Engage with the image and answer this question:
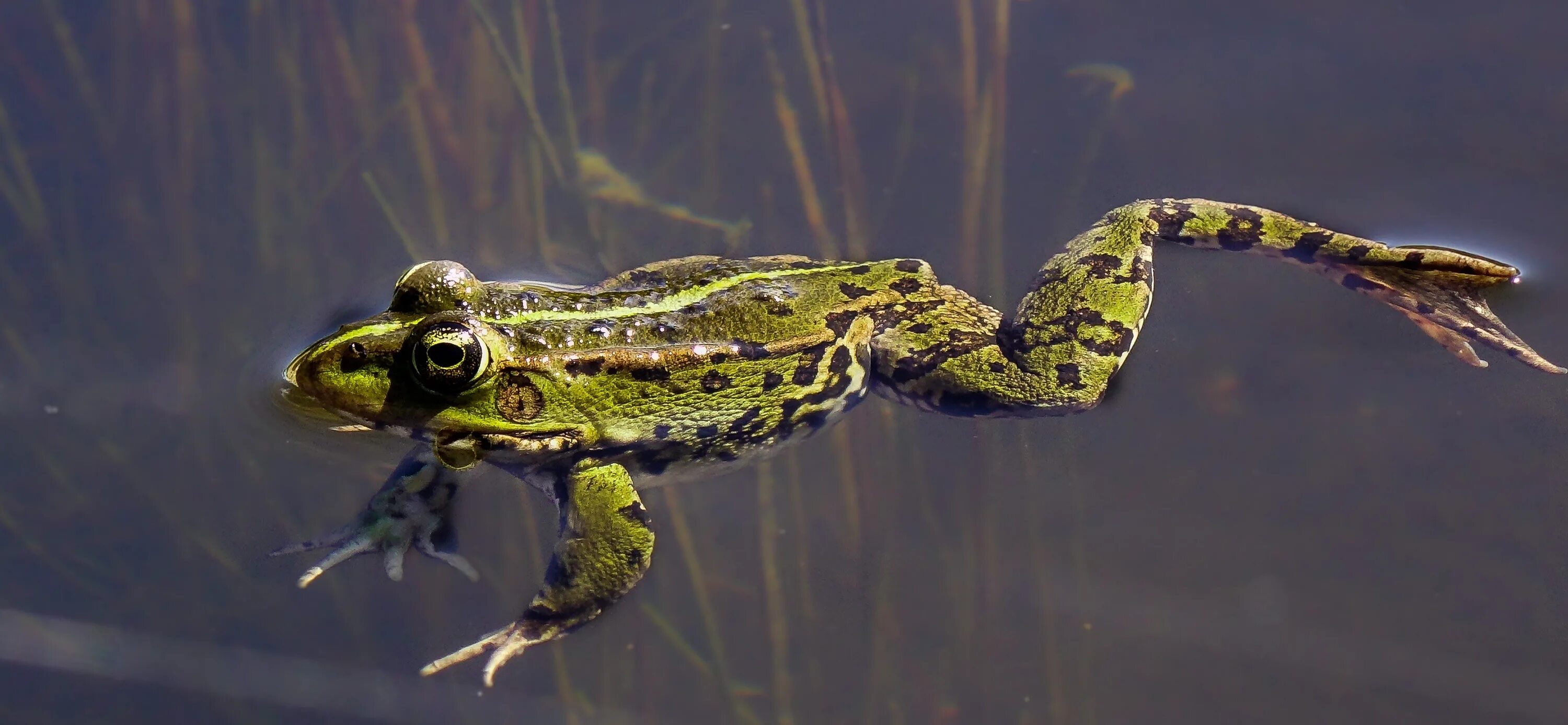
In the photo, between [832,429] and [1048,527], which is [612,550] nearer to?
[832,429]

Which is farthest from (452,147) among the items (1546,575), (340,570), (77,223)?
(1546,575)

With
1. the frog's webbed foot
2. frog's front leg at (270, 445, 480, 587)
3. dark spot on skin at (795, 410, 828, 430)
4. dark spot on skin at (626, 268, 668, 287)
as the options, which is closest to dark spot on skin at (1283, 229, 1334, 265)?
the frog's webbed foot

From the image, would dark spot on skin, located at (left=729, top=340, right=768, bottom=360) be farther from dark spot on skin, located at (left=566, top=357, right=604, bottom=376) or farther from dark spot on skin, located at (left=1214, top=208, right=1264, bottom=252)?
dark spot on skin, located at (left=1214, top=208, right=1264, bottom=252)

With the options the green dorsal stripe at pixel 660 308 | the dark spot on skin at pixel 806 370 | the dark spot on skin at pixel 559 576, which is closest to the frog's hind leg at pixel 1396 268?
the dark spot on skin at pixel 806 370

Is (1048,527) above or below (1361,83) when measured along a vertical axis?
below

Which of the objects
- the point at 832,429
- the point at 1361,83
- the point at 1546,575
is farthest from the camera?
the point at 1361,83

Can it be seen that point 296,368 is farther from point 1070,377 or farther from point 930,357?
point 1070,377

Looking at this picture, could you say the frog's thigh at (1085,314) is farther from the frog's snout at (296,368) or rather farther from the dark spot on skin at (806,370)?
the frog's snout at (296,368)
